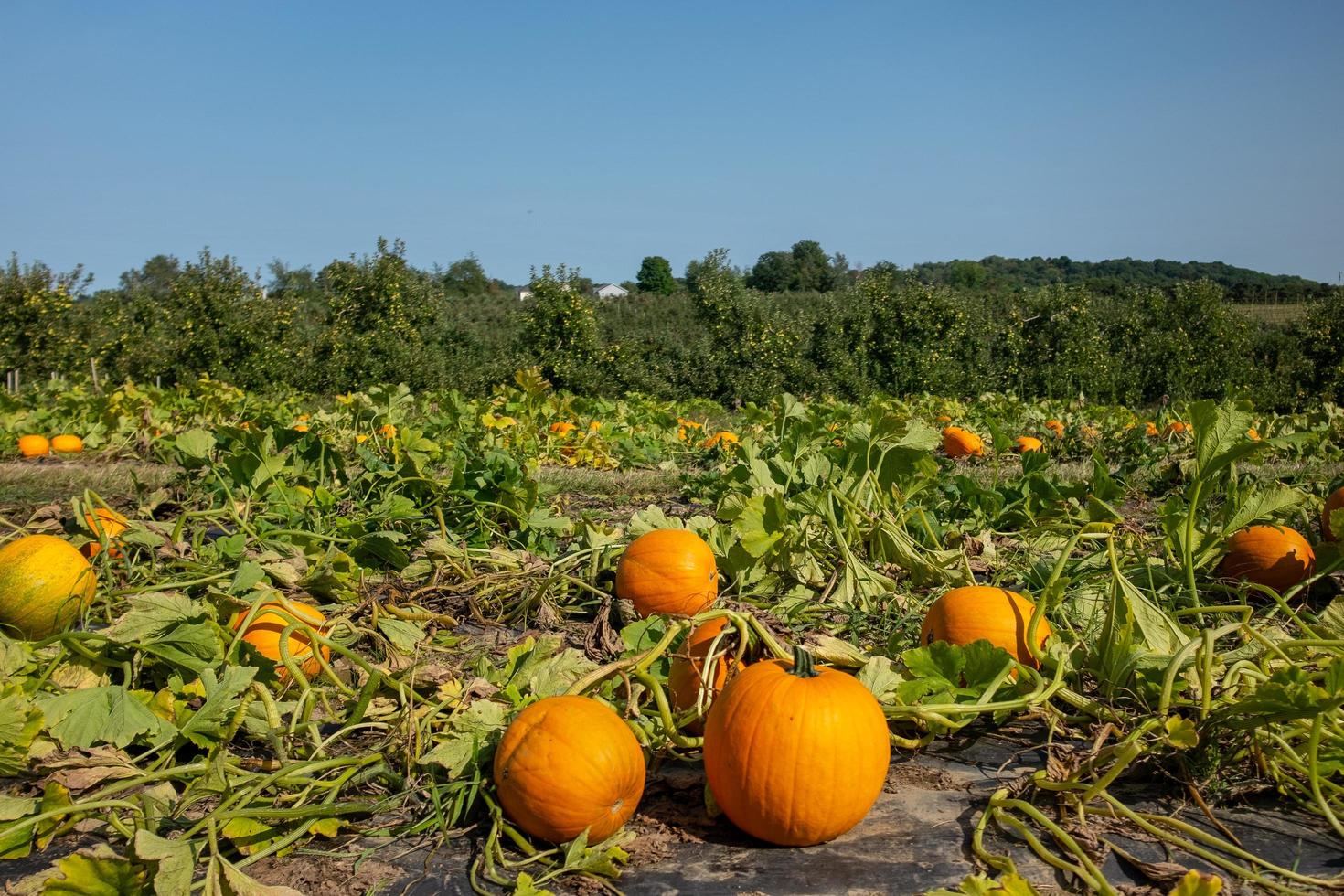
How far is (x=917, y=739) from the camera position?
2.11 meters

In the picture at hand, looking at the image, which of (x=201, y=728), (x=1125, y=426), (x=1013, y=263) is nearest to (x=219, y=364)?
(x=1125, y=426)

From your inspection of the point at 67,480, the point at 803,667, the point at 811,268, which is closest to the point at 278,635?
the point at 803,667

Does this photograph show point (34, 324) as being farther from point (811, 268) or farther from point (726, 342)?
point (811, 268)

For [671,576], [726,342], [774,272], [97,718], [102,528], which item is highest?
[774,272]

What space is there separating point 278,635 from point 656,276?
3347 inches

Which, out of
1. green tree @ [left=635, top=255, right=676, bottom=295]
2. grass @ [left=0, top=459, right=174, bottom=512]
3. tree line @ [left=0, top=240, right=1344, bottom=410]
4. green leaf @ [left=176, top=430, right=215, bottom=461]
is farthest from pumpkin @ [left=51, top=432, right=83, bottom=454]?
green tree @ [left=635, top=255, right=676, bottom=295]

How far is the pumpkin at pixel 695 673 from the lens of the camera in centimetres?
217

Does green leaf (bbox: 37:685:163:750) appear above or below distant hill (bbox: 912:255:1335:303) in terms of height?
below

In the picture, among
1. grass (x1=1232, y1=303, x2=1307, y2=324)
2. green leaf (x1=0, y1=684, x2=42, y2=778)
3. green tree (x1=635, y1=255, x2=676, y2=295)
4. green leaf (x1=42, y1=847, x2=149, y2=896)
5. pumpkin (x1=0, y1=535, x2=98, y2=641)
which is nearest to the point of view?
green leaf (x1=42, y1=847, x2=149, y2=896)

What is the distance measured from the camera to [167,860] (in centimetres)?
151

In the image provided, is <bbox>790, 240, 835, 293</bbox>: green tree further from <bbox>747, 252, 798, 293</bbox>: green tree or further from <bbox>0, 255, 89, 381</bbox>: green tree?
<bbox>0, 255, 89, 381</bbox>: green tree

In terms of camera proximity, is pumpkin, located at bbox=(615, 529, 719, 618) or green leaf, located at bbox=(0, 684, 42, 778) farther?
pumpkin, located at bbox=(615, 529, 719, 618)

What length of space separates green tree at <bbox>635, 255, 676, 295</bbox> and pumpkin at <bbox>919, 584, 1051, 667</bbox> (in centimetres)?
8146

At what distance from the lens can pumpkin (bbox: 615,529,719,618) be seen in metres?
2.95
